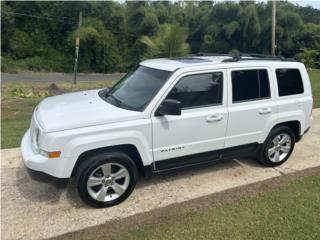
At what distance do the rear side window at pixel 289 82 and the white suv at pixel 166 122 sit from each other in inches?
0.6

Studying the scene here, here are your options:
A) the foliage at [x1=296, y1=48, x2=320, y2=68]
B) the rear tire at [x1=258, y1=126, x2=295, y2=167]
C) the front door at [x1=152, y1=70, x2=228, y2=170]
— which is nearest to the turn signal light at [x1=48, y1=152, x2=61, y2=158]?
the front door at [x1=152, y1=70, x2=228, y2=170]

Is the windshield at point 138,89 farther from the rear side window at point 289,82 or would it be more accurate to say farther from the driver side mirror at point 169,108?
the rear side window at point 289,82

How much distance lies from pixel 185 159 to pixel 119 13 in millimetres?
41827

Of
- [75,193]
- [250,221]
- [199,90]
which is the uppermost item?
[199,90]

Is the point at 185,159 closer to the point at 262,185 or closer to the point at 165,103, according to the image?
the point at 165,103

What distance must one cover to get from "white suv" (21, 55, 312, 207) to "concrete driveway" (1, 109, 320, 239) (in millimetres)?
208

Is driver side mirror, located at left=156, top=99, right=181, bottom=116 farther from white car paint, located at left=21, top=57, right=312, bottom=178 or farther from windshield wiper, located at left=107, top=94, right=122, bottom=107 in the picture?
windshield wiper, located at left=107, top=94, right=122, bottom=107

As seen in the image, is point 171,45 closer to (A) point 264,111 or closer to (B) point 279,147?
(B) point 279,147

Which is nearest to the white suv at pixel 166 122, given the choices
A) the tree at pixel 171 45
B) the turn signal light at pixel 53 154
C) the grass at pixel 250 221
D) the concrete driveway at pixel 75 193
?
the turn signal light at pixel 53 154

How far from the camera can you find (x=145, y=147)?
3990 mm

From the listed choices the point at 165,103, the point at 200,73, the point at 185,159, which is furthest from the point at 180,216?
the point at 200,73

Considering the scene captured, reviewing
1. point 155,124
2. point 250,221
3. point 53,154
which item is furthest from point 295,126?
point 53,154

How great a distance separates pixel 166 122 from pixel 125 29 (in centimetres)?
4165

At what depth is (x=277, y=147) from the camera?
5.18 meters
